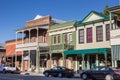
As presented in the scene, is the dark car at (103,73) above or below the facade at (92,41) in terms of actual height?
below

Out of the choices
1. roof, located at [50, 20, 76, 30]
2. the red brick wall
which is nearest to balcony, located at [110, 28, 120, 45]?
roof, located at [50, 20, 76, 30]

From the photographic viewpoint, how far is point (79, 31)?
4041 centimetres

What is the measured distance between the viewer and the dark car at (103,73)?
26.2 meters

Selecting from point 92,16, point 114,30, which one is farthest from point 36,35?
point 114,30

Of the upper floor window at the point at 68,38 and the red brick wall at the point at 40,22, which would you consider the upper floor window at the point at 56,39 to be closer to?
the upper floor window at the point at 68,38

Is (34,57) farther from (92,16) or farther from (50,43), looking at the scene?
(92,16)

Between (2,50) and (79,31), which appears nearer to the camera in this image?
(79,31)

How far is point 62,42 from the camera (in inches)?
1695

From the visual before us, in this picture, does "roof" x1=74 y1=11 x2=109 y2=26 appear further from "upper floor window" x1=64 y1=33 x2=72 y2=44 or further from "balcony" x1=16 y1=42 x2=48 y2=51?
"balcony" x1=16 y1=42 x2=48 y2=51

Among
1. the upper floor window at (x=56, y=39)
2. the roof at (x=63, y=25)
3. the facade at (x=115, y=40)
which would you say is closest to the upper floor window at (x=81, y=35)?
the roof at (x=63, y=25)

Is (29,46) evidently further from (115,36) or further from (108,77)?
(108,77)

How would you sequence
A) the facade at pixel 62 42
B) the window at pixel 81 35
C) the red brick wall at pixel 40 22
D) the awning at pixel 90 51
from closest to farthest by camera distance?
1. the awning at pixel 90 51
2. the window at pixel 81 35
3. the facade at pixel 62 42
4. the red brick wall at pixel 40 22

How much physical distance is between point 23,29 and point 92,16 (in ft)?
52.6

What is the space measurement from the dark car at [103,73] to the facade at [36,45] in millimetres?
16914
